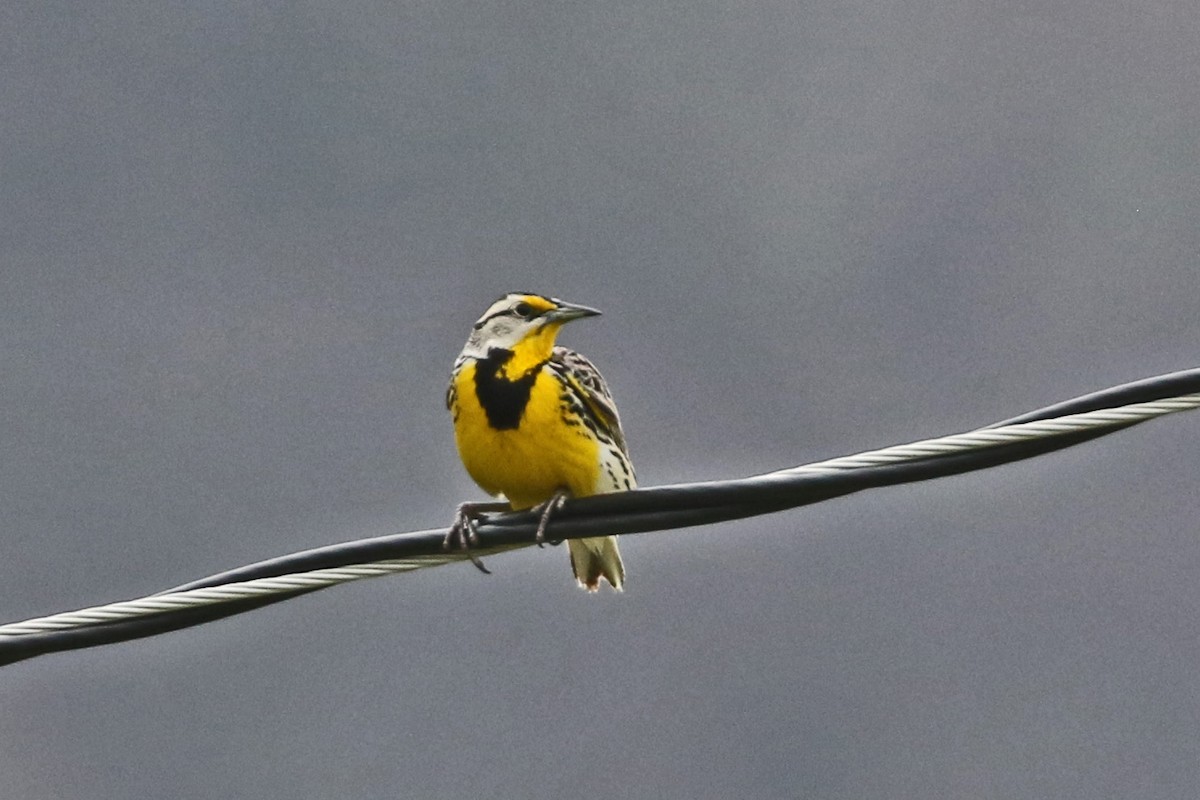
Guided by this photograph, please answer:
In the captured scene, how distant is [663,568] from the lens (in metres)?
69.7

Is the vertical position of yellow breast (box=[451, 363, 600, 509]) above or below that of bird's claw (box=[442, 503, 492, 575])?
above

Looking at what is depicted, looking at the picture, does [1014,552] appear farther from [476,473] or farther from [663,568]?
[476,473]

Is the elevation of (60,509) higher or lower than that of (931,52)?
lower

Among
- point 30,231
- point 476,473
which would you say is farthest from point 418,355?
point 476,473

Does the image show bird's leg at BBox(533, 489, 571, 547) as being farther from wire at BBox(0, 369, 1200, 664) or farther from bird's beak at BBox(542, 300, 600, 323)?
bird's beak at BBox(542, 300, 600, 323)

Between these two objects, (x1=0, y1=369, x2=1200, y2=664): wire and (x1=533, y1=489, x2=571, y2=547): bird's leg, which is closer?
(x1=0, y1=369, x2=1200, y2=664): wire

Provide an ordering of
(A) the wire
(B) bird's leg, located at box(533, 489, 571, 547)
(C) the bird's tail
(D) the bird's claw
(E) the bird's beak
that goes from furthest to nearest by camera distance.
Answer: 1. (C) the bird's tail
2. (E) the bird's beak
3. (B) bird's leg, located at box(533, 489, 571, 547)
4. (D) the bird's claw
5. (A) the wire

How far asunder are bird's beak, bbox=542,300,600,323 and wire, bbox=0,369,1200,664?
5.78 feet

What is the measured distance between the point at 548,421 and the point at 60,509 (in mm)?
79662

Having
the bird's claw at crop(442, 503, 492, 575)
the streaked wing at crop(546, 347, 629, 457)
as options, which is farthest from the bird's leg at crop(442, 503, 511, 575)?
the streaked wing at crop(546, 347, 629, 457)

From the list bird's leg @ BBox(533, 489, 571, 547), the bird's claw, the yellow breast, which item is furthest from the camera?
the yellow breast

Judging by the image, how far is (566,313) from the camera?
789 cm

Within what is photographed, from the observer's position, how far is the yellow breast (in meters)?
7.60

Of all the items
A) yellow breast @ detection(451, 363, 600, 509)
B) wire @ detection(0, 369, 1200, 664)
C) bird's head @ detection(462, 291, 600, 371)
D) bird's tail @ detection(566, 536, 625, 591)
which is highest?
bird's head @ detection(462, 291, 600, 371)
